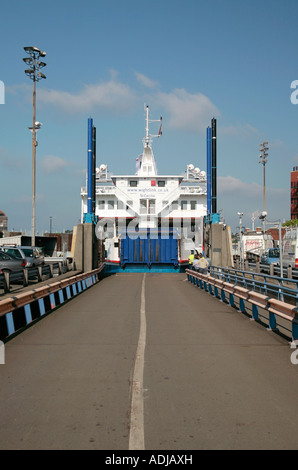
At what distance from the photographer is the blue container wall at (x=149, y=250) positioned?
3628cm

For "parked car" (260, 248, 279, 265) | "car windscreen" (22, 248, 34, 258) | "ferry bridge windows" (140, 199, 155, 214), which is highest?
"ferry bridge windows" (140, 199, 155, 214)

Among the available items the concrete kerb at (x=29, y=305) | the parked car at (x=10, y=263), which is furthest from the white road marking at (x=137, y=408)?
the parked car at (x=10, y=263)

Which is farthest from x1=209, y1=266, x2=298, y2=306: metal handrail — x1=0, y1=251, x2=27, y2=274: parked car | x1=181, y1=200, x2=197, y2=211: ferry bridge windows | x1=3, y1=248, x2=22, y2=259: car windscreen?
x1=181, y1=200, x2=197, y2=211: ferry bridge windows

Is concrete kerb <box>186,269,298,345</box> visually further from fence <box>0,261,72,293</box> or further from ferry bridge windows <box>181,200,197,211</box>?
ferry bridge windows <box>181,200,197,211</box>

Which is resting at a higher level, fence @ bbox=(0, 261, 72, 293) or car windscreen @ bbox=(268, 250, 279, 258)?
car windscreen @ bbox=(268, 250, 279, 258)

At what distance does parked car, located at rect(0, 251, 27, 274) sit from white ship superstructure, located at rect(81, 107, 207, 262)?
57.4 feet

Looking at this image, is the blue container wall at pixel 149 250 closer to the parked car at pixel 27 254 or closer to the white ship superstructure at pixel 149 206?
the white ship superstructure at pixel 149 206

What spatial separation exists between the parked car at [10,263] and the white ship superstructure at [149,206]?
688 inches

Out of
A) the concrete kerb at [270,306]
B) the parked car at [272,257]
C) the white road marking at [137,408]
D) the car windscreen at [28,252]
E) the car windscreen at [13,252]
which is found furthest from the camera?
the parked car at [272,257]

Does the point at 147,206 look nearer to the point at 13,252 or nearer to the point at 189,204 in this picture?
the point at 189,204

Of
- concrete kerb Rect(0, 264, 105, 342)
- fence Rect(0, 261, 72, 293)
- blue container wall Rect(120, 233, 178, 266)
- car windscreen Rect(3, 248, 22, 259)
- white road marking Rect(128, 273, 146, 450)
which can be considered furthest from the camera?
blue container wall Rect(120, 233, 178, 266)

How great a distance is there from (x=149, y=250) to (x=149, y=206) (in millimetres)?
7541

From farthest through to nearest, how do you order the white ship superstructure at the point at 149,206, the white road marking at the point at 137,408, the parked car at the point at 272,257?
the white ship superstructure at the point at 149,206
the parked car at the point at 272,257
the white road marking at the point at 137,408

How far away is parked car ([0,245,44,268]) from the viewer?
23.7 meters
